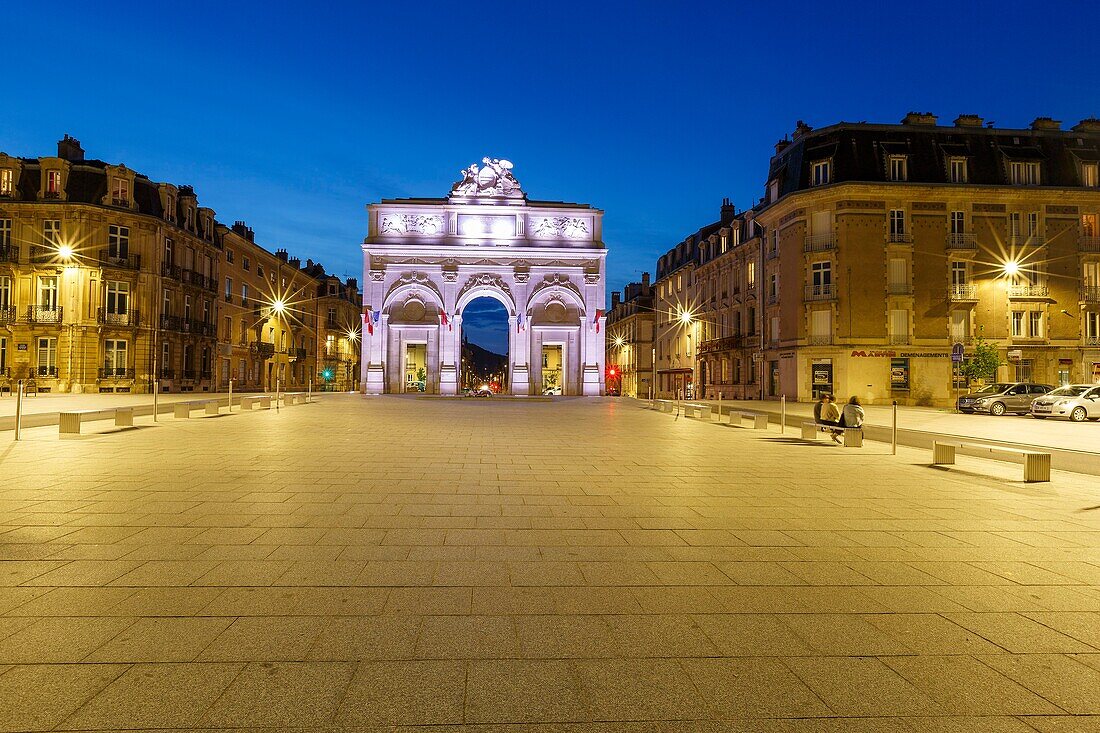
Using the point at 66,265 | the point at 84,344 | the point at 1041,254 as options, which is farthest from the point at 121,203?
the point at 1041,254

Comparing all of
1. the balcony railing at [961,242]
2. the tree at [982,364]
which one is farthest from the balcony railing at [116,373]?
the balcony railing at [961,242]

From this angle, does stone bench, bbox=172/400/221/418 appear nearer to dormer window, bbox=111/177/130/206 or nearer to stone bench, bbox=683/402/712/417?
stone bench, bbox=683/402/712/417

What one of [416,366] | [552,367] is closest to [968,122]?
[552,367]

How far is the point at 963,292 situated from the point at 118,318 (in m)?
57.0

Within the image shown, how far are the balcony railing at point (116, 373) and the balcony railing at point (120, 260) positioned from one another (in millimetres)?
6954

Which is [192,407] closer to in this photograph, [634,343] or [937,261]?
[937,261]

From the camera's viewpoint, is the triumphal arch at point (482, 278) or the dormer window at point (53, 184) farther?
the triumphal arch at point (482, 278)

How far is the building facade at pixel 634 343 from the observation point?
79.6m

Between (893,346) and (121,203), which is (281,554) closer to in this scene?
(893,346)

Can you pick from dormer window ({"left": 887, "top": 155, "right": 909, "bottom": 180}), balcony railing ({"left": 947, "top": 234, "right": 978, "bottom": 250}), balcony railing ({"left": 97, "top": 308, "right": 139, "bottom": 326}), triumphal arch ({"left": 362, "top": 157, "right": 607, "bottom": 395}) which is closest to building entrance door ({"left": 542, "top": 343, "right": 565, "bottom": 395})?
triumphal arch ({"left": 362, "top": 157, "right": 607, "bottom": 395})

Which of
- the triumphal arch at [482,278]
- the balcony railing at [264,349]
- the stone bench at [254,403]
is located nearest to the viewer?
the stone bench at [254,403]

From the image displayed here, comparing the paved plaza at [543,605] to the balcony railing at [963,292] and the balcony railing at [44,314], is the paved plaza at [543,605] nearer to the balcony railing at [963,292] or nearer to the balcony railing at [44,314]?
the balcony railing at [963,292]

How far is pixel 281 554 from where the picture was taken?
596 cm

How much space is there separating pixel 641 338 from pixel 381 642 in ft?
253
